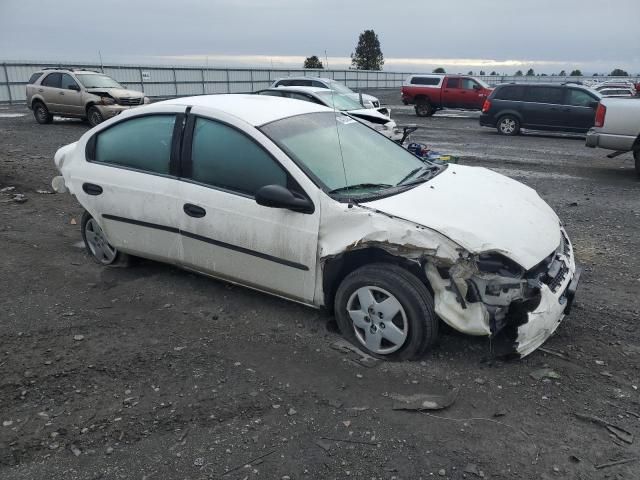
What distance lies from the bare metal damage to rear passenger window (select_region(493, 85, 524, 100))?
14182 millimetres

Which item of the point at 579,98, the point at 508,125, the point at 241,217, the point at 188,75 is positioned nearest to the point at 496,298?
the point at 241,217

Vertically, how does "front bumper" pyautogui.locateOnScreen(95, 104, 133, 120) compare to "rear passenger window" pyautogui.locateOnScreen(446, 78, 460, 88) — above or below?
below

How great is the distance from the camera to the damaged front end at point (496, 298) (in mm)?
3111

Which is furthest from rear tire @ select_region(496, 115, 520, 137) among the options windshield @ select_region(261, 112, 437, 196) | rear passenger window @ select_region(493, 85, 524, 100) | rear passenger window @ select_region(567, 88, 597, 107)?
windshield @ select_region(261, 112, 437, 196)

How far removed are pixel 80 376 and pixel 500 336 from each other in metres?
2.80

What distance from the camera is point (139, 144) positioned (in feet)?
14.3

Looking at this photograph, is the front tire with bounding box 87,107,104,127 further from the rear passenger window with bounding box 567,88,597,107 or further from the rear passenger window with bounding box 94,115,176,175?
the rear passenger window with bounding box 567,88,597,107

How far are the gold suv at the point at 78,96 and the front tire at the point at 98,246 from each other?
434 inches

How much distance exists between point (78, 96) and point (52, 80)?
1.31 metres

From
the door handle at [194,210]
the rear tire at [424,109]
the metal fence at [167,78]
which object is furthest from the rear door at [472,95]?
the door handle at [194,210]

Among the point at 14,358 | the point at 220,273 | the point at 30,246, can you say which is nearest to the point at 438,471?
the point at 220,273

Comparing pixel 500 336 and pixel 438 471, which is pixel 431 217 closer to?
pixel 500 336

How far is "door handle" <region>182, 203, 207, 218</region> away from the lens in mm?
3920

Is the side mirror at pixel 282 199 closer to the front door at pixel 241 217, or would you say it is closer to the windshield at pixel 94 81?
the front door at pixel 241 217
